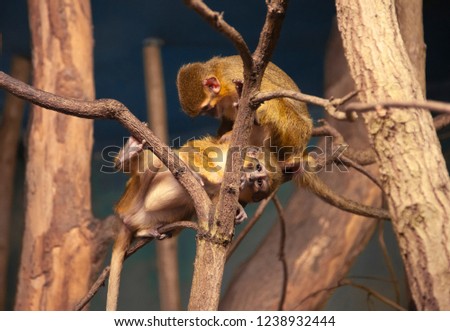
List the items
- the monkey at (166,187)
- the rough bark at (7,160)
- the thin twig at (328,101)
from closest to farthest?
1. the thin twig at (328,101)
2. the monkey at (166,187)
3. the rough bark at (7,160)

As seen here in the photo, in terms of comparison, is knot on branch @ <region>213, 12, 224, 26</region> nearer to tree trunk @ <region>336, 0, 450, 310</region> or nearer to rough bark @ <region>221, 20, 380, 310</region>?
tree trunk @ <region>336, 0, 450, 310</region>

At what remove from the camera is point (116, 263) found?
2283 millimetres

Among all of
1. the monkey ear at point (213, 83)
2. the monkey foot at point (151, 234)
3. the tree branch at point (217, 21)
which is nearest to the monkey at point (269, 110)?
the monkey ear at point (213, 83)

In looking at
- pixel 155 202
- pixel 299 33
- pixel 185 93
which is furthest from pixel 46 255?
pixel 299 33

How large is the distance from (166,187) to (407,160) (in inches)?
48.8

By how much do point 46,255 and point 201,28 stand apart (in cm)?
173

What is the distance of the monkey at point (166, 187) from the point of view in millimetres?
2367

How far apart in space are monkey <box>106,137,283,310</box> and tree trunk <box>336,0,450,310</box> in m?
0.91

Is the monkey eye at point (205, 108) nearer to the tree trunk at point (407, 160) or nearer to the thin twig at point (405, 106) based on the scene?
the tree trunk at point (407, 160)

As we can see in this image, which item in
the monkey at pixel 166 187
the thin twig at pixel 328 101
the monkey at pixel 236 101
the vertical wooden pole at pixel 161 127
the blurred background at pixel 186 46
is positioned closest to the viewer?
the thin twig at pixel 328 101

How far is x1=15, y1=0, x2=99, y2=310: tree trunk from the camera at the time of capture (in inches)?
124

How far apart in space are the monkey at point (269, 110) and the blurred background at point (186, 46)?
0.87 metres
